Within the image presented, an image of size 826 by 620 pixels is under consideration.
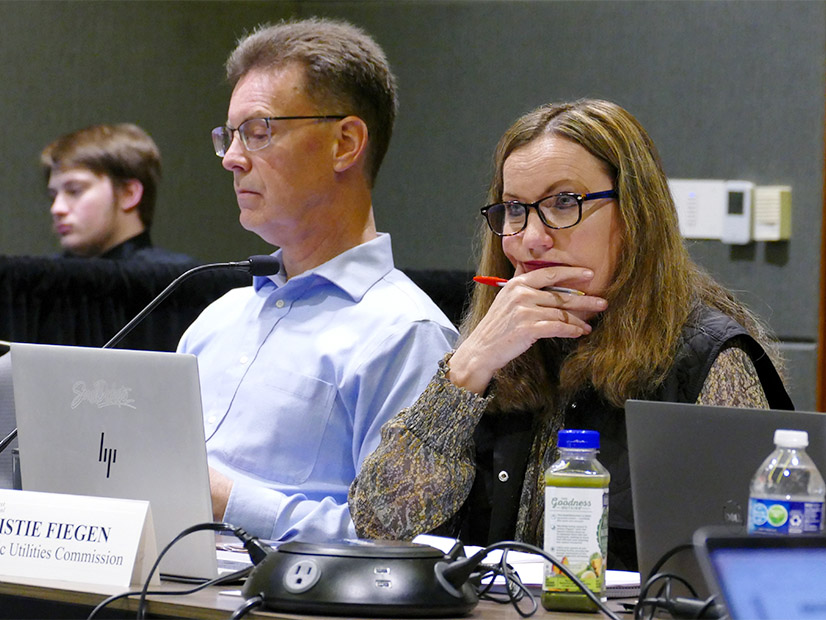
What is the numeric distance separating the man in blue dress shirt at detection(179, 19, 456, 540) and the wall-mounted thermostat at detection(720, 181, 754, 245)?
A: 43.7 inches

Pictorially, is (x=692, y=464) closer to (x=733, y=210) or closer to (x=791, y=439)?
(x=791, y=439)

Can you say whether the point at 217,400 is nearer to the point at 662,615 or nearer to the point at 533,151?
the point at 533,151

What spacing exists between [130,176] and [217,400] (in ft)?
5.92

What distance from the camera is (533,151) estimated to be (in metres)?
1.64

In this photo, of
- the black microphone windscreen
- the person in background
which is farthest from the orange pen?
the person in background

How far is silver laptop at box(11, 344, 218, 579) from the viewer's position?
4.18 ft

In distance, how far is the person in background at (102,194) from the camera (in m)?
3.49

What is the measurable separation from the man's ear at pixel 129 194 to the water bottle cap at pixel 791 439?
276 cm

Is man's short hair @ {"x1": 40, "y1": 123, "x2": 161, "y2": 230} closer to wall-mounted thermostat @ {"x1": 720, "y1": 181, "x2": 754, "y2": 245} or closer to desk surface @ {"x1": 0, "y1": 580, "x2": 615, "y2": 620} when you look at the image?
wall-mounted thermostat @ {"x1": 720, "y1": 181, "x2": 754, "y2": 245}

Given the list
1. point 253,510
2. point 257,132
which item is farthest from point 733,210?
point 253,510

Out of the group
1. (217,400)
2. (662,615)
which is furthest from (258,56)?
(662,615)

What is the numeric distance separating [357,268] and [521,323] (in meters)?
0.52

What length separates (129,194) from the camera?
357 cm

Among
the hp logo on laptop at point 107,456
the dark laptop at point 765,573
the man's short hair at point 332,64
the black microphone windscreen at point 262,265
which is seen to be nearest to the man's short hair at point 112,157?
the man's short hair at point 332,64
